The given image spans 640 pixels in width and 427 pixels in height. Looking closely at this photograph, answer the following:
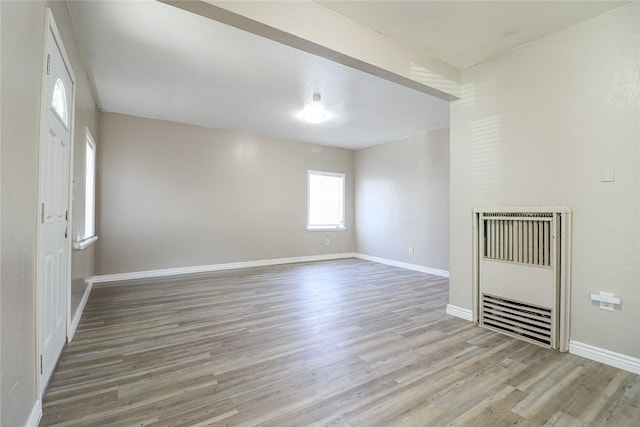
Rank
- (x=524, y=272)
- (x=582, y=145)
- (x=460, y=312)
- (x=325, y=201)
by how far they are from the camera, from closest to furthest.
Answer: (x=582, y=145) < (x=524, y=272) < (x=460, y=312) < (x=325, y=201)

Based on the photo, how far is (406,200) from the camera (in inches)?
228

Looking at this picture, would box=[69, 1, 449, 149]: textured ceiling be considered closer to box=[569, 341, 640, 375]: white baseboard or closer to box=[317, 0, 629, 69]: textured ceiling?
box=[317, 0, 629, 69]: textured ceiling

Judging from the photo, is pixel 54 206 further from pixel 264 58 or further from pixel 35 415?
pixel 264 58

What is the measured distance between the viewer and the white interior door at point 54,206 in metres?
1.66

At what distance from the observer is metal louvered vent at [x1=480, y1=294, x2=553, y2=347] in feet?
7.98

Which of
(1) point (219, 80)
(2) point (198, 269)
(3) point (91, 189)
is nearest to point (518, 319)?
(1) point (219, 80)

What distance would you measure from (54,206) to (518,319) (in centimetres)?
364

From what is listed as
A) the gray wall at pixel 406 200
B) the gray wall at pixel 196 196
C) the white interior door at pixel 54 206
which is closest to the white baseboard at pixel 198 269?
the gray wall at pixel 196 196

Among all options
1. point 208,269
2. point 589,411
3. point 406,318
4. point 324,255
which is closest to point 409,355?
point 406,318

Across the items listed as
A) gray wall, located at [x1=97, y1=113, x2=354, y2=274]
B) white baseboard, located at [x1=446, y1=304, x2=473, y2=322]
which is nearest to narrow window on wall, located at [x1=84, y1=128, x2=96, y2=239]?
gray wall, located at [x1=97, y1=113, x2=354, y2=274]

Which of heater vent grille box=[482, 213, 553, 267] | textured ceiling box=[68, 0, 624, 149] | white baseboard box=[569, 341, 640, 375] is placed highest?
textured ceiling box=[68, 0, 624, 149]

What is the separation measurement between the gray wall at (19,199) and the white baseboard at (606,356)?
3359 millimetres

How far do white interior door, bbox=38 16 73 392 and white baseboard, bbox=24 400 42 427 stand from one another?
171 millimetres

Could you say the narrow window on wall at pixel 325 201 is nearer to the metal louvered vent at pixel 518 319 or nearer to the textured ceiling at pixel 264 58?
the textured ceiling at pixel 264 58
